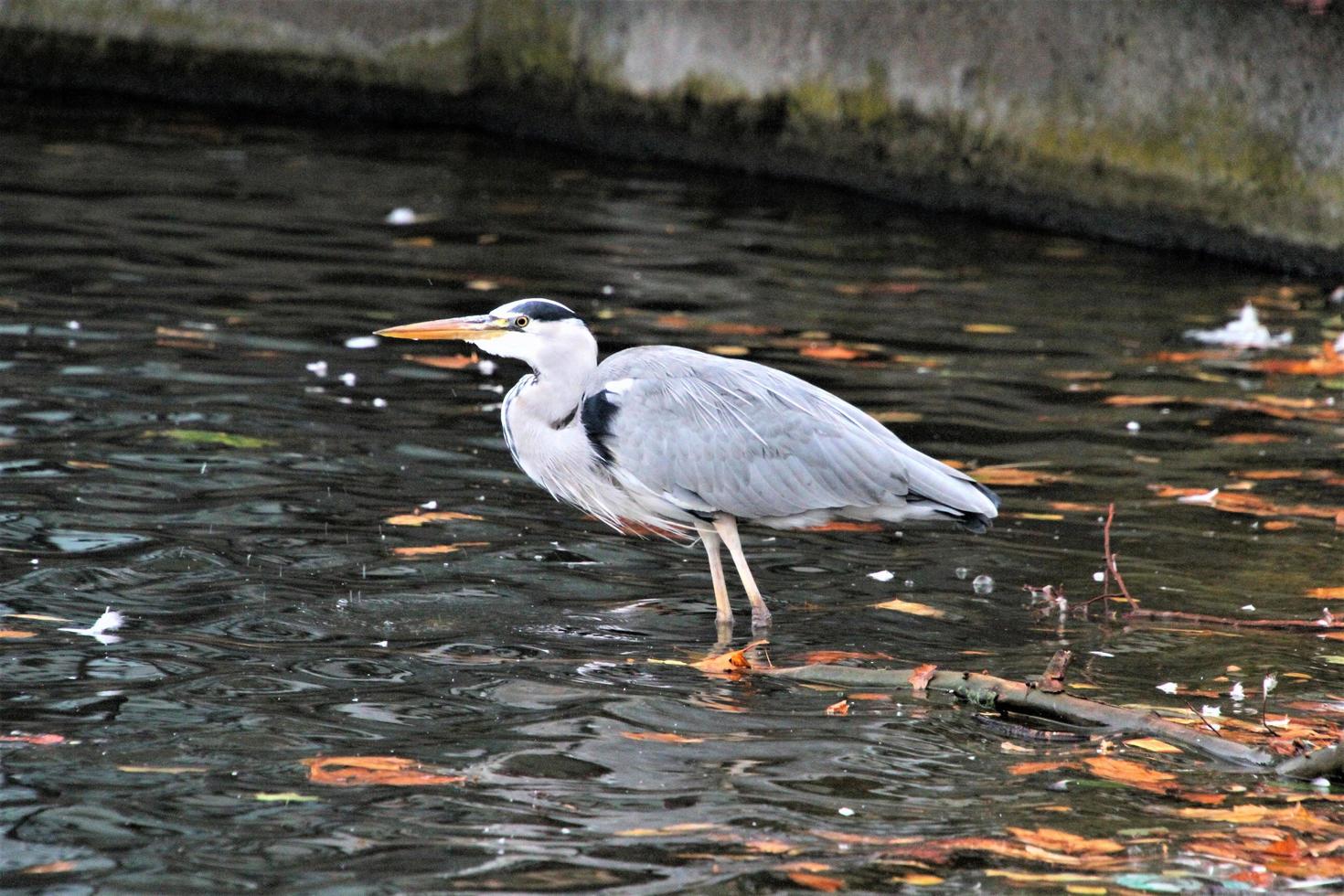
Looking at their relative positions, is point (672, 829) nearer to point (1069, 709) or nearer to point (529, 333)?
→ point (1069, 709)

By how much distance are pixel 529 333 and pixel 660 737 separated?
1951mm

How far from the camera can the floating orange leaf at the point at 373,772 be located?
179 inches

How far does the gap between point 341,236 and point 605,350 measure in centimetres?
326

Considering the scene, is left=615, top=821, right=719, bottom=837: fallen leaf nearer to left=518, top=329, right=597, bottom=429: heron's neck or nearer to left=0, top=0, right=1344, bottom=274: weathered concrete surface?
left=518, top=329, right=597, bottom=429: heron's neck

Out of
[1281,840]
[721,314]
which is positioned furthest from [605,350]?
[1281,840]

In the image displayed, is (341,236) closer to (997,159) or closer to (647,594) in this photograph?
(997,159)

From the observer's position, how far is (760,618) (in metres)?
6.15

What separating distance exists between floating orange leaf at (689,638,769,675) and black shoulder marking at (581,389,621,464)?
1013mm

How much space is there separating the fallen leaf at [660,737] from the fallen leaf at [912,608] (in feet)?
5.11

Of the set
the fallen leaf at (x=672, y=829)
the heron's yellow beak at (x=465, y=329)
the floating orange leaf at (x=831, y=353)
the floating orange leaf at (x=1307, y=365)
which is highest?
the heron's yellow beak at (x=465, y=329)

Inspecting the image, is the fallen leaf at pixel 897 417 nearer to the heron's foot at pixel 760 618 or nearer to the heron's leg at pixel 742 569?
the heron's leg at pixel 742 569

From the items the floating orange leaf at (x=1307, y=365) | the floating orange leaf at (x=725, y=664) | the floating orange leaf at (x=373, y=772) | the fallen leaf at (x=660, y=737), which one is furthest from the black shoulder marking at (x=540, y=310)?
the floating orange leaf at (x=1307, y=365)

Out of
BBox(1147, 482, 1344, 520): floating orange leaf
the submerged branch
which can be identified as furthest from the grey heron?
BBox(1147, 482, 1344, 520): floating orange leaf

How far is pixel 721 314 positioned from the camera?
10.7m
